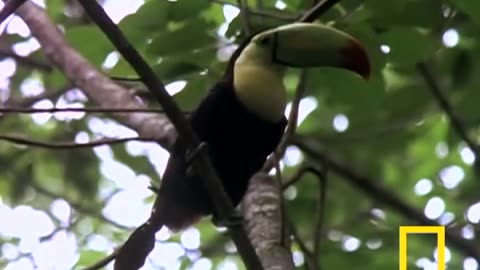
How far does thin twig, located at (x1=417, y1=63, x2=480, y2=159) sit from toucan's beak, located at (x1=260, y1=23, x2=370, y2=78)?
270mm

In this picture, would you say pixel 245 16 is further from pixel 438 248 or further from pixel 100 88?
pixel 438 248

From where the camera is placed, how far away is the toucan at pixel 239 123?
5.95ft

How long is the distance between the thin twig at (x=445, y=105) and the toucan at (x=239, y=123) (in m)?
→ 0.27

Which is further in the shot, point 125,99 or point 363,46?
point 125,99

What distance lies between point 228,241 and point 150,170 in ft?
1.01

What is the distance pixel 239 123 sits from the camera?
189 cm

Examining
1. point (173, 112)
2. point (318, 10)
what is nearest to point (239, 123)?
point (318, 10)

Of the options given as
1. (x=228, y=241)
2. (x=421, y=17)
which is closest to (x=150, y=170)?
(x=228, y=241)

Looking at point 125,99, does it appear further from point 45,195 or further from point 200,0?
point 45,195

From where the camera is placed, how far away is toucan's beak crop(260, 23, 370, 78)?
1647 millimetres

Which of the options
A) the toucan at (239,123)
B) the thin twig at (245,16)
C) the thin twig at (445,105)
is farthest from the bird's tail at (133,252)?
the thin twig at (445,105)

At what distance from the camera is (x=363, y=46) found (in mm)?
1694

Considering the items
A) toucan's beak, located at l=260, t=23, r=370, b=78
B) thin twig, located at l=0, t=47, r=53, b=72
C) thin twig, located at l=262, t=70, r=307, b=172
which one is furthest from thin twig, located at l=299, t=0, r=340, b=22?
thin twig, located at l=0, t=47, r=53, b=72

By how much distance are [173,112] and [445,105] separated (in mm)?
799
